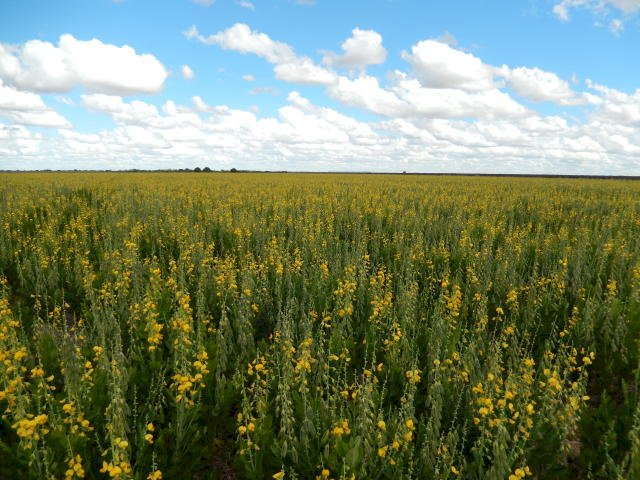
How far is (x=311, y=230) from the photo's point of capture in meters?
9.84

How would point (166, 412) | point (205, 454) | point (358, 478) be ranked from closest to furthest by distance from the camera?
point (358, 478)
point (205, 454)
point (166, 412)

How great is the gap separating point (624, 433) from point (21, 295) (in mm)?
9431

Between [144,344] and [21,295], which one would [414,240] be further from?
[21,295]

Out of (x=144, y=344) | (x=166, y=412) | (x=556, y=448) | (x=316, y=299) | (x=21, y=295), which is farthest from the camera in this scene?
(x=21, y=295)

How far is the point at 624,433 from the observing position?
3516 millimetres

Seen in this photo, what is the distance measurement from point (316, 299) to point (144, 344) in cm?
251

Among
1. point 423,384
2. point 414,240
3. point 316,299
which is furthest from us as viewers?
point 414,240

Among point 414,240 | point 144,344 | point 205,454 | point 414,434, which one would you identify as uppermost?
point 414,240

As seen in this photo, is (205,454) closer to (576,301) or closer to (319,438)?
(319,438)

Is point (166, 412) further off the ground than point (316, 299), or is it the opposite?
point (316, 299)

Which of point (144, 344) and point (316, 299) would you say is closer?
point (144, 344)

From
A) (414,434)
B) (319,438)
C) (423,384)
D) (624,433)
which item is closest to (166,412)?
(319,438)

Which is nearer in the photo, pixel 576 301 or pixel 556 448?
pixel 556 448

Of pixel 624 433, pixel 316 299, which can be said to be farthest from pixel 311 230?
pixel 624 433
